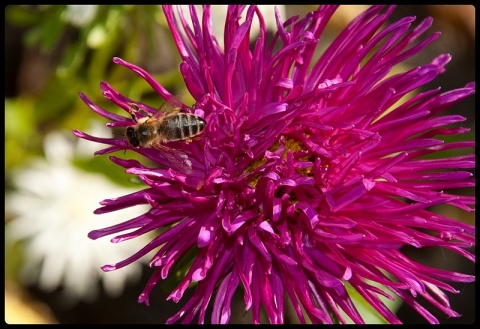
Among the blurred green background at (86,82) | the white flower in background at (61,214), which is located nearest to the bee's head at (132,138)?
the blurred green background at (86,82)

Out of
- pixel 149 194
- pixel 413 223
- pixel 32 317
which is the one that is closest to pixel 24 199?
pixel 32 317

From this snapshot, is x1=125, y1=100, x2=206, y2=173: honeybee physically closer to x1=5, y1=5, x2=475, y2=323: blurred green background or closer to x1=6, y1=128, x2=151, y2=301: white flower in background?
x1=5, y1=5, x2=475, y2=323: blurred green background

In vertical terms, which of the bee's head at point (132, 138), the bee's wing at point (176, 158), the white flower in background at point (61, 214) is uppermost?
the bee's head at point (132, 138)

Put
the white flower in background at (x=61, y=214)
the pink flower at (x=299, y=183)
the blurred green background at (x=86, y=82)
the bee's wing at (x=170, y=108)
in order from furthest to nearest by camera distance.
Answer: the white flower in background at (x=61, y=214) → the blurred green background at (x=86, y=82) → the bee's wing at (x=170, y=108) → the pink flower at (x=299, y=183)

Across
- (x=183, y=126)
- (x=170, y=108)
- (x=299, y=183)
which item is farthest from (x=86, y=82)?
(x=299, y=183)

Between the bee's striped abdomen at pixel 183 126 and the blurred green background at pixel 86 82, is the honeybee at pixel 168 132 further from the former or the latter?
the blurred green background at pixel 86 82

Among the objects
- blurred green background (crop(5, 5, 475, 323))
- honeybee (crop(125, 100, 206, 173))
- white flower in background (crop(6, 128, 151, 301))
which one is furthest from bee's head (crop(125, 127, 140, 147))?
white flower in background (crop(6, 128, 151, 301))
